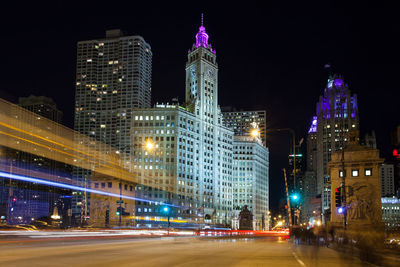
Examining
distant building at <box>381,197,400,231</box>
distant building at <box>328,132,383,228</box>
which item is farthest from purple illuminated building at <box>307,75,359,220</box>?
distant building at <box>328,132,383,228</box>

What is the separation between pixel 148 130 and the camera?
468 ft

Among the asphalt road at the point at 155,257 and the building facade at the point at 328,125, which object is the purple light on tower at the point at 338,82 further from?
the asphalt road at the point at 155,257

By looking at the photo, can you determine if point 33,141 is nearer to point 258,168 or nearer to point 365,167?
point 365,167

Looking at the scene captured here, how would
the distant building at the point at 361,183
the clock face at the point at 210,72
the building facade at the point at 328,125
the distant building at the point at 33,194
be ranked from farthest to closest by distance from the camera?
the building facade at the point at 328,125, the clock face at the point at 210,72, the distant building at the point at 33,194, the distant building at the point at 361,183

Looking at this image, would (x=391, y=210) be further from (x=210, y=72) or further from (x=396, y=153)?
(x=396, y=153)

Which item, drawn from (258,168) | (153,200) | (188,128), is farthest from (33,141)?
(258,168)

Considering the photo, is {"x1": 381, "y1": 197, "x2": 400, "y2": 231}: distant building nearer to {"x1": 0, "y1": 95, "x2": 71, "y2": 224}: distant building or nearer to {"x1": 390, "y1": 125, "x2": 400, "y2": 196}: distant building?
{"x1": 0, "y1": 95, "x2": 71, "y2": 224}: distant building

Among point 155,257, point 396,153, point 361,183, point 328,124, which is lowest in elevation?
point 155,257

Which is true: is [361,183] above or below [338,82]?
below

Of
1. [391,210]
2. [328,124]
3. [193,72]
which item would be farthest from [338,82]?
[391,210]

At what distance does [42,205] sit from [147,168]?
36.3 metres

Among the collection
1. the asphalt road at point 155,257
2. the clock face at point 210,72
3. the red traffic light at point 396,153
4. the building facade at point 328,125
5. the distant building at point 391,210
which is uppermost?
the clock face at point 210,72

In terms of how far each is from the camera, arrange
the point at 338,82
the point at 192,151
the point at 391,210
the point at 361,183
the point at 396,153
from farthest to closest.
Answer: the point at 391,210
the point at 338,82
the point at 192,151
the point at 361,183
the point at 396,153

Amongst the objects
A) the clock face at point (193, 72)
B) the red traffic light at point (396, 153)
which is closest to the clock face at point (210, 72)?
the clock face at point (193, 72)
